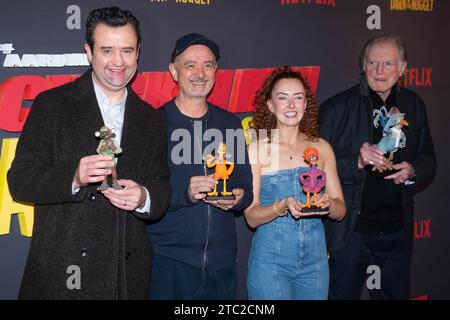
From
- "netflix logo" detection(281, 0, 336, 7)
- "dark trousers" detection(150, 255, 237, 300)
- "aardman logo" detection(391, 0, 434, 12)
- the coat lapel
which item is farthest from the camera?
"aardman logo" detection(391, 0, 434, 12)

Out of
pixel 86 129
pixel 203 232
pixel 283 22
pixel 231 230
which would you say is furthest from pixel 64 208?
pixel 283 22

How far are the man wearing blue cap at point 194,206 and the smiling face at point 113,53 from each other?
0.42 meters

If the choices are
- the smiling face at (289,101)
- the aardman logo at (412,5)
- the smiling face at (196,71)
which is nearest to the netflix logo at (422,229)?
the aardman logo at (412,5)

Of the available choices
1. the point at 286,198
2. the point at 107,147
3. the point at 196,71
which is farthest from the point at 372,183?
the point at 107,147

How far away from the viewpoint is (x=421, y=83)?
14.8 feet

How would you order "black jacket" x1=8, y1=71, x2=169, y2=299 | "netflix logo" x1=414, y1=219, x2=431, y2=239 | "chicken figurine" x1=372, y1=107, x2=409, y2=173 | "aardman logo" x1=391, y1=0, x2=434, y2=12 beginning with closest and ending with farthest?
"black jacket" x1=8, y1=71, x2=169, y2=299
"chicken figurine" x1=372, y1=107, x2=409, y2=173
"aardman logo" x1=391, y1=0, x2=434, y2=12
"netflix logo" x1=414, y1=219, x2=431, y2=239

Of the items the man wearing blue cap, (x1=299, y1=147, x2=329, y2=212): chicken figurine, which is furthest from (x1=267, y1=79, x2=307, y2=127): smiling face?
the man wearing blue cap

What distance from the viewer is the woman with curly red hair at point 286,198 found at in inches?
119

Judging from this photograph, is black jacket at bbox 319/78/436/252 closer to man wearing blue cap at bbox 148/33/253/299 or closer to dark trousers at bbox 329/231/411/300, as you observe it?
dark trousers at bbox 329/231/411/300

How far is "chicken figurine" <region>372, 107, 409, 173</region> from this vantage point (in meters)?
3.27

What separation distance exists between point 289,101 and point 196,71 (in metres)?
0.54

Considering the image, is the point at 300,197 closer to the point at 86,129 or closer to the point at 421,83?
the point at 86,129

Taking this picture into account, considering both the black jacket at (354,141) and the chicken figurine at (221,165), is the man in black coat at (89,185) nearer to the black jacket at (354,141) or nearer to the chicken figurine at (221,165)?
the chicken figurine at (221,165)

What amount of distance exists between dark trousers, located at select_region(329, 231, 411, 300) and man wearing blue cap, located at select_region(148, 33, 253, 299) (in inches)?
29.5
